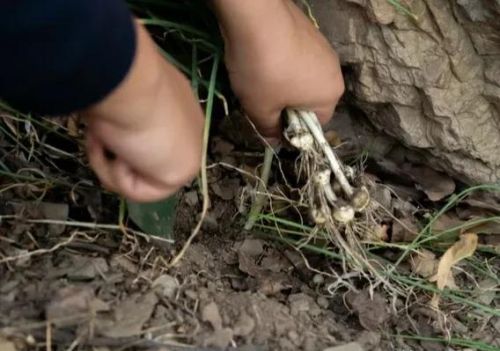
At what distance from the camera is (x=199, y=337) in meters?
1.10

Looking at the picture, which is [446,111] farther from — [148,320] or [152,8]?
[148,320]

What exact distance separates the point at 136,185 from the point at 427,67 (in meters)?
0.51

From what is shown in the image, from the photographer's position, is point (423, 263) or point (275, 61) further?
point (423, 263)

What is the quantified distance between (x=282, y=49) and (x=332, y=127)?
0.29 metres

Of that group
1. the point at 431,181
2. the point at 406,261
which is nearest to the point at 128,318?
the point at 406,261

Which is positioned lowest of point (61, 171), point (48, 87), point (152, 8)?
point (61, 171)

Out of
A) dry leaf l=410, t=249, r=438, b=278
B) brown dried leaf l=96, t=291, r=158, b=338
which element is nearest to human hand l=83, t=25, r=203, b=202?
brown dried leaf l=96, t=291, r=158, b=338

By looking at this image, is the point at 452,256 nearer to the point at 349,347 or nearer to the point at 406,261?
the point at 406,261

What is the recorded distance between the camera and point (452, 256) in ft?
4.52

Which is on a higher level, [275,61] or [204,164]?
[275,61]

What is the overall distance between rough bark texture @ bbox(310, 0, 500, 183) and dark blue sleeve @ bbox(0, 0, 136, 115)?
0.51 metres

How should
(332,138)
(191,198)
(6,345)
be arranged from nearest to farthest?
(6,345) < (191,198) < (332,138)

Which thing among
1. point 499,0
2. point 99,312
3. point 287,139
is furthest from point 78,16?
point 499,0

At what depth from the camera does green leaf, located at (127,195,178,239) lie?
123 centimetres
